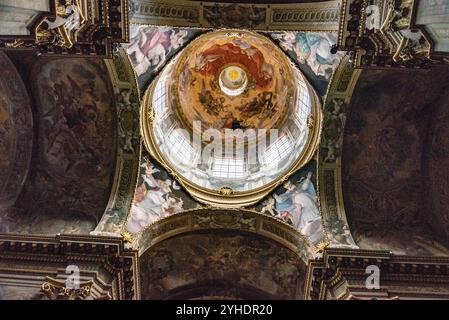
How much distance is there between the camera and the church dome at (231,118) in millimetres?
17500

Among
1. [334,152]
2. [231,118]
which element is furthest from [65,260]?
[231,118]

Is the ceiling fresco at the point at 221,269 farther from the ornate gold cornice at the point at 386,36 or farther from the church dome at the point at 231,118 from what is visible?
the ornate gold cornice at the point at 386,36

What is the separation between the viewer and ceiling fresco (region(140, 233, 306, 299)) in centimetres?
1708

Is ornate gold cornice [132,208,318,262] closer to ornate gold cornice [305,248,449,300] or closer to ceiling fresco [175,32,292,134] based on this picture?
ornate gold cornice [305,248,449,300]

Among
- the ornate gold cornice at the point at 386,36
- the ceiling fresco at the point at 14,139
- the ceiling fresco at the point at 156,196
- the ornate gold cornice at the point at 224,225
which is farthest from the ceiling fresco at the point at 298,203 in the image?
the ceiling fresco at the point at 14,139

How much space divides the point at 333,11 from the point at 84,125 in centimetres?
826

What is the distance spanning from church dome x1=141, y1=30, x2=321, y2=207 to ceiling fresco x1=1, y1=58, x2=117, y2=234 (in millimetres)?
1606

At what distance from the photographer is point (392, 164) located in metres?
16.1

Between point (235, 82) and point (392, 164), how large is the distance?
9348 mm

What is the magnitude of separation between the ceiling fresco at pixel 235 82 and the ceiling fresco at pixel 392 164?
5265 mm

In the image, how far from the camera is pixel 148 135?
17.2 meters

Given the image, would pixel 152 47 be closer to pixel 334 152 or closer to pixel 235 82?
pixel 334 152
